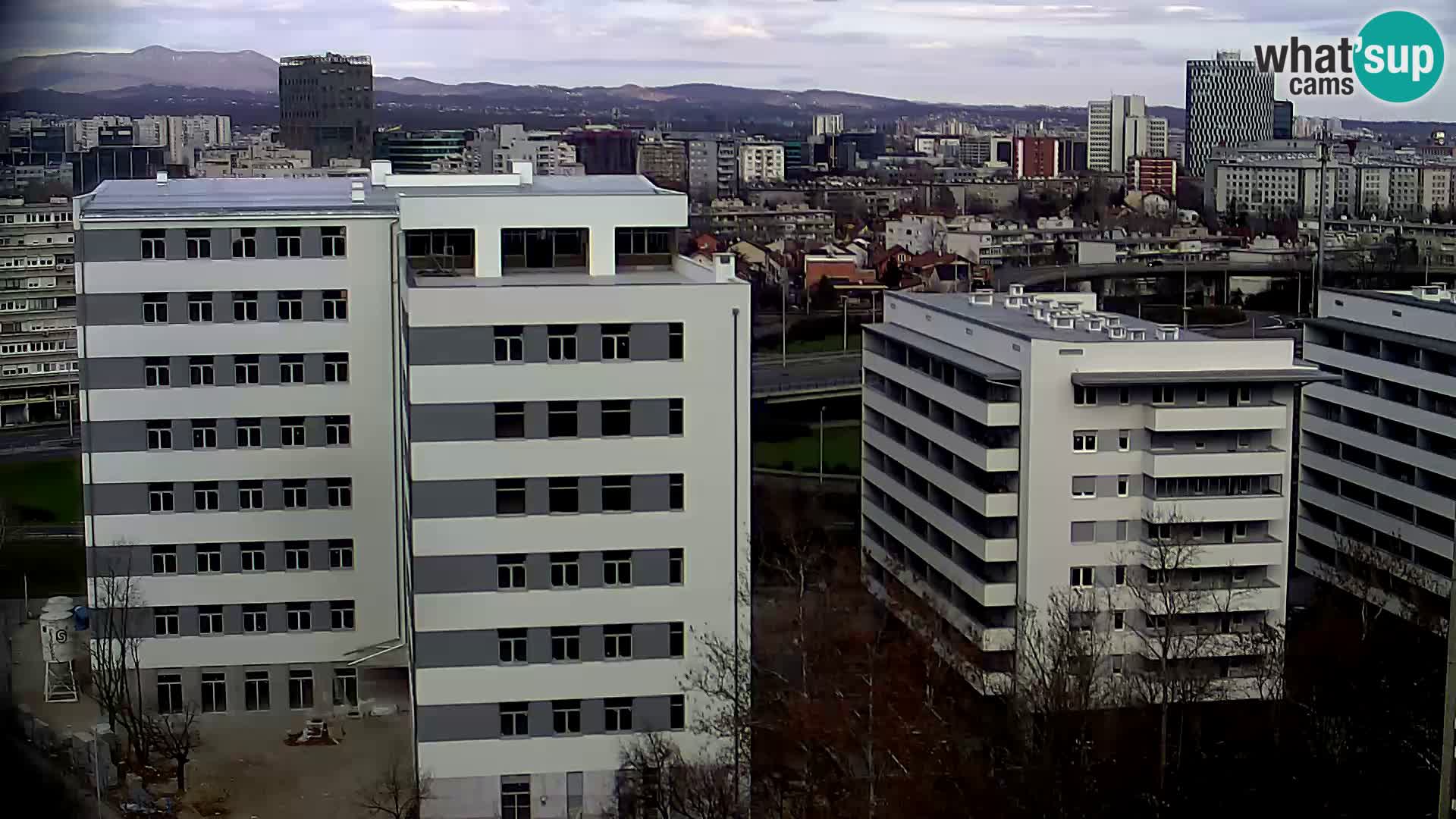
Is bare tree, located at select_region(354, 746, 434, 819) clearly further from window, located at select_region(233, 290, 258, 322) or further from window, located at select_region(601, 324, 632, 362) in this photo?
Answer: window, located at select_region(233, 290, 258, 322)

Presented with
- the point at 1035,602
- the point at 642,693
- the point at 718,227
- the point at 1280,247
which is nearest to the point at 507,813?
the point at 642,693

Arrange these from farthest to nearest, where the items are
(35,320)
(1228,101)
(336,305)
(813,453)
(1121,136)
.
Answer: (1121,136) < (1228,101) < (35,320) < (813,453) < (336,305)

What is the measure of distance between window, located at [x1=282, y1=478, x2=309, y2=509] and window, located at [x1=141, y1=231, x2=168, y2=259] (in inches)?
30.5

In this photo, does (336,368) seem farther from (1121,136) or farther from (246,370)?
(1121,136)

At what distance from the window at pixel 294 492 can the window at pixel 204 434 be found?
24 cm

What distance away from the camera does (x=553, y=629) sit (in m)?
4.28

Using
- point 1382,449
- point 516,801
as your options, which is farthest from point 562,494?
point 1382,449

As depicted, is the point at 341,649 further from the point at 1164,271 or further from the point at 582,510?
the point at 1164,271

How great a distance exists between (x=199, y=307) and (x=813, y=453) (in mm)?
4694

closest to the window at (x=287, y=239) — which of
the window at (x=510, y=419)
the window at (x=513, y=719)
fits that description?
the window at (x=510, y=419)

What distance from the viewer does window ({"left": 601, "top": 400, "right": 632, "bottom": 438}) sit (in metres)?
4.24

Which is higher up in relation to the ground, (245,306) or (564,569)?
(245,306)

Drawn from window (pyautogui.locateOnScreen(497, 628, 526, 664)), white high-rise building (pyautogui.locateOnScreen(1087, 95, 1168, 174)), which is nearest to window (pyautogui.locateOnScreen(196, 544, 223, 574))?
window (pyautogui.locateOnScreen(497, 628, 526, 664))

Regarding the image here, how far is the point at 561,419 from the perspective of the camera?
13.9ft
